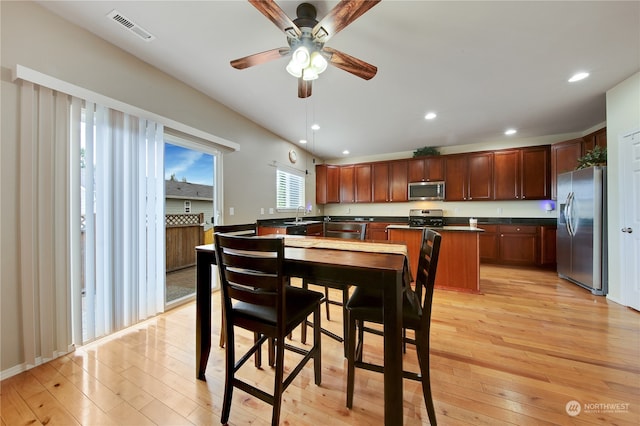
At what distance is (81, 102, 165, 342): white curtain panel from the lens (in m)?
1.96

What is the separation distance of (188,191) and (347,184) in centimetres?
370

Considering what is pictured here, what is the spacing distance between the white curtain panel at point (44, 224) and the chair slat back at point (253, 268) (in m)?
1.55

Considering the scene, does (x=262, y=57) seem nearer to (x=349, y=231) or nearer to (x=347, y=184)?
(x=349, y=231)

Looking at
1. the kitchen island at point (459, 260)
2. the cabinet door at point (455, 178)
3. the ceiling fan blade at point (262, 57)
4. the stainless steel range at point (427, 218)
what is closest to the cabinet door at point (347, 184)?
the stainless steel range at point (427, 218)

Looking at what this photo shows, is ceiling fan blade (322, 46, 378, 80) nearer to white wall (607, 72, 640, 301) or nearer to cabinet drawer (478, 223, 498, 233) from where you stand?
white wall (607, 72, 640, 301)

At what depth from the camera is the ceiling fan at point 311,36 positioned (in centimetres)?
131

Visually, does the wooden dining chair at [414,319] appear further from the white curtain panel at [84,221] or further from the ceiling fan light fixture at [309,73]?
the white curtain panel at [84,221]

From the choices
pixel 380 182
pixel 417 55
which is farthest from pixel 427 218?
pixel 417 55

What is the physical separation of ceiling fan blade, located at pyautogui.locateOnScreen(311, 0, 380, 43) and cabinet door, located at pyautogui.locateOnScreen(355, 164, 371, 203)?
14.7 ft

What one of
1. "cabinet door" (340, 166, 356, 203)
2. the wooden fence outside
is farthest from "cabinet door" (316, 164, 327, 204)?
the wooden fence outside

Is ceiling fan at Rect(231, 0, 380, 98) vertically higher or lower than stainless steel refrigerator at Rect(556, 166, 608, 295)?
higher

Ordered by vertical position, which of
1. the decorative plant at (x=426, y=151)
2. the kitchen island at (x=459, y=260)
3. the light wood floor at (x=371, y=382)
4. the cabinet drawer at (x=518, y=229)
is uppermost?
the decorative plant at (x=426, y=151)

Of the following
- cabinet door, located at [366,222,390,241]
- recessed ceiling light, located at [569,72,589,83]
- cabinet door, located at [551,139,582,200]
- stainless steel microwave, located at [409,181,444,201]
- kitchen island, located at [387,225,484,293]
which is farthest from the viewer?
cabinet door, located at [366,222,390,241]

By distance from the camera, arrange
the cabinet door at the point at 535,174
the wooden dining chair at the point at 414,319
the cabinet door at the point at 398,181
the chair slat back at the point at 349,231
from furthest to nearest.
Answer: the cabinet door at the point at 398,181, the cabinet door at the point at 535,174, the chair slat back at the point at 349,231, the wooden dining chair at the point at 414,319
